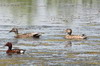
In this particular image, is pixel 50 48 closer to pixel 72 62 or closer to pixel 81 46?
pixel 81 46

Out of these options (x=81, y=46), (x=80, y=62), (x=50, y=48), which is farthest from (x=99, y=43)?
(x=80, y=62)

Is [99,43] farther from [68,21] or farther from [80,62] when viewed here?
[68,21]

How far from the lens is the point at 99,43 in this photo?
23.4 metres

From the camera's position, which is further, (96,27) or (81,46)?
(96,27)

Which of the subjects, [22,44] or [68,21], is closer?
[22,44]

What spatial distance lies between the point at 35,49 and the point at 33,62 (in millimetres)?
3442

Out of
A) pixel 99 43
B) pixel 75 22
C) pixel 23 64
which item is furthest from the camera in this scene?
pixel 75 22

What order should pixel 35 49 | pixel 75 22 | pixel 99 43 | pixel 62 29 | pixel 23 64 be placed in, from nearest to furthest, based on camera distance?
pixel 23 64 → pixel 35 49 → pixel 99 43 → pixel 62 29 → pixel 75 22

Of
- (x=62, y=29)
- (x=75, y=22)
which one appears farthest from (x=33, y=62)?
(x=75, y=22)

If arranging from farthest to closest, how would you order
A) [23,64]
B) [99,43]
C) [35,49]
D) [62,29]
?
[62,29] < [99,43] < [35,49] < [23,64]

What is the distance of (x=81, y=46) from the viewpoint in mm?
22562

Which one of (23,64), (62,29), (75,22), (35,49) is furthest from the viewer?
(75,22)

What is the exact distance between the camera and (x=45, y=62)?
59.2 ft

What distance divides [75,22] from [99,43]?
11.6 meters
